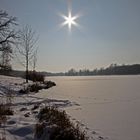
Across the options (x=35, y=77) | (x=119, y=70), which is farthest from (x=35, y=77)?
(x=119, y=70)

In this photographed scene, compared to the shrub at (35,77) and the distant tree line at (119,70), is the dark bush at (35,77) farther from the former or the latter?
the distant tree line at (119,70)

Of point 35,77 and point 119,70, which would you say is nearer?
point 35,77

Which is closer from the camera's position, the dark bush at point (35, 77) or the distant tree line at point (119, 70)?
the dark bush at point (35, 77)

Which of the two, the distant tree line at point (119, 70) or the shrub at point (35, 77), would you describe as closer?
the shrub at point (35, 77)

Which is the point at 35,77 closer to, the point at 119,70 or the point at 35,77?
the point at 35,77

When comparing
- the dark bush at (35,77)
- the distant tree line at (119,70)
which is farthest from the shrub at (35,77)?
the distant tree line at (119,70)

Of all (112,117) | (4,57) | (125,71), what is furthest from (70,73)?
(112,117)

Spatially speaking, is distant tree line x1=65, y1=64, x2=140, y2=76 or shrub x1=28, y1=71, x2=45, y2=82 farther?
distant tree line x1=65, y1=64, x2=140, y2=76

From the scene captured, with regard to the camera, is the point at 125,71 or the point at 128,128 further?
the point at 125,71

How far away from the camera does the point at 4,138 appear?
15.3ft

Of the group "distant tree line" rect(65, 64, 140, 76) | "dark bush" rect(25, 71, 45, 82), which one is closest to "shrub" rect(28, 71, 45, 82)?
"dark bush" rect(25, 71, 45, 82)

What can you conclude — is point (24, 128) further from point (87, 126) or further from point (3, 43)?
point (3, 43)

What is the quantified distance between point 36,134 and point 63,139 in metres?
0.70

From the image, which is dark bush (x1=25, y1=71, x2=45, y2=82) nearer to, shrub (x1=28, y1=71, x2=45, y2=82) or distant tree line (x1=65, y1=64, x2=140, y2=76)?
shrub (x1=28, y1=71, x2=45, y2=82)
